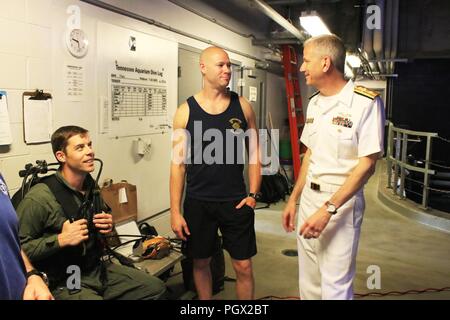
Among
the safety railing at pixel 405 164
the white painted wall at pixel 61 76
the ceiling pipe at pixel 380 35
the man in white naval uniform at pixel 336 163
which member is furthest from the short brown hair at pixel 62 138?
the ceiling pipe at pixel 380 35

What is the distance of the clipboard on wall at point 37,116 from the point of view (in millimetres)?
2340

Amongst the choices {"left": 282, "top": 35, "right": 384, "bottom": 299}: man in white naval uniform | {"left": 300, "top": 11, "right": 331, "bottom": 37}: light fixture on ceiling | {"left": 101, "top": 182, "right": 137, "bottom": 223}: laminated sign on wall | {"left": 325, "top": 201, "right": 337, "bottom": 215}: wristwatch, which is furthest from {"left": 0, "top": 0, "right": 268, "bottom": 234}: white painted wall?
{"left": 325, "top": 201, "right": 337, "bottom": 215}: wristwatch

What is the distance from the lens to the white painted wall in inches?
89.0

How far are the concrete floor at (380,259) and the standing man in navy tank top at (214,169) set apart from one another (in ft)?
2.67

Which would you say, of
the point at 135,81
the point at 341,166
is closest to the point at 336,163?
the point at 341,166

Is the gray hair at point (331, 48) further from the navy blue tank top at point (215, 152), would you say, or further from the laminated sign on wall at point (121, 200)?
the laminated sign on wall at point (121, 200)

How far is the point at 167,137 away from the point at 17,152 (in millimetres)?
1694

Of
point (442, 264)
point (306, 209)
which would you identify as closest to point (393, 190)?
point (442, 264)

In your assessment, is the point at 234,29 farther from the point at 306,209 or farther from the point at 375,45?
the point at 306,209

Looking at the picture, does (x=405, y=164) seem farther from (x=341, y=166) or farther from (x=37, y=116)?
(x=37, y=116)

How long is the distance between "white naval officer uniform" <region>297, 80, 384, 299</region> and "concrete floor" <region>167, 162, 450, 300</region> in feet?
3.84

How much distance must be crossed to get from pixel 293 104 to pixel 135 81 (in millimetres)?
3650

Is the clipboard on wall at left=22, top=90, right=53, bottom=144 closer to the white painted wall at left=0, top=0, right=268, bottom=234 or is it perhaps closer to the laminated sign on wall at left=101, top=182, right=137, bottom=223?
the white painted wall at left=0, top=0, right=268, bottom=234
